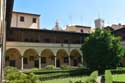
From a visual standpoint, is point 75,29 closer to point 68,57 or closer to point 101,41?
point 68,57

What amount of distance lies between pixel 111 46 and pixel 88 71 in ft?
17.2

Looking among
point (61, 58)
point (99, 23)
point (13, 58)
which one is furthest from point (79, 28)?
point (13, 58)

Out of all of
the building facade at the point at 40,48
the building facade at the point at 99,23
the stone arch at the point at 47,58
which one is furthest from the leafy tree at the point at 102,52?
the building facade at the point at 99,23

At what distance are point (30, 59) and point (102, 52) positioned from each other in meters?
15.8

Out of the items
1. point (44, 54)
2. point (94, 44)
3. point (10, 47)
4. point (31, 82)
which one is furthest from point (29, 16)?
point (31, 82)

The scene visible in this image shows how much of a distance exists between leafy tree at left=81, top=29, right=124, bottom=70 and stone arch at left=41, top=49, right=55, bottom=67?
11.9 meters

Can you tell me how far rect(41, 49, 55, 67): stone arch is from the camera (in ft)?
178

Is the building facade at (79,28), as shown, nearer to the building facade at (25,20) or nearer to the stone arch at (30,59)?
the building facade at (25,20)

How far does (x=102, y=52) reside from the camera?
139ft

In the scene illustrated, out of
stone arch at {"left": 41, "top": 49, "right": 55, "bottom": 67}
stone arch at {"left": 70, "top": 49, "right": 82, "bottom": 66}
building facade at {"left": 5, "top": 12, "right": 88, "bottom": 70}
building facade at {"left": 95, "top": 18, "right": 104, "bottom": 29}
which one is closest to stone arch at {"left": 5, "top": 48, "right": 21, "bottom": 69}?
building facade at {"left": 5, "top": 12, "right": 88, "bottom": 70}

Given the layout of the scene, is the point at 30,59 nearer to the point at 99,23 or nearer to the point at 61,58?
the point at 61,58

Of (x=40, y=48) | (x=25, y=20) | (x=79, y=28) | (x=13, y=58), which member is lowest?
(x=13, y=58)

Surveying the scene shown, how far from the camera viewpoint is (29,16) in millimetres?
61812

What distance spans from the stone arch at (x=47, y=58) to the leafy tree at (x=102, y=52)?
39.2 ft
